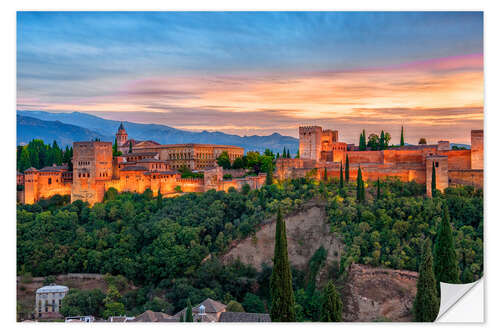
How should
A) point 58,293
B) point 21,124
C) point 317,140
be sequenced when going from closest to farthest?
point 21,124 → point 58,293 → point 317,140

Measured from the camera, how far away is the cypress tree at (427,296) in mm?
10297

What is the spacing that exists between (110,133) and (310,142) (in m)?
8.63

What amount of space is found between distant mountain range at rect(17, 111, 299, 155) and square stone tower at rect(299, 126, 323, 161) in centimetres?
65

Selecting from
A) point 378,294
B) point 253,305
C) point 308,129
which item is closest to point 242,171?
point 308,129

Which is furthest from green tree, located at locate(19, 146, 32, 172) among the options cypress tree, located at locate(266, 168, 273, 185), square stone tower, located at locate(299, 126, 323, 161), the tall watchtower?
square stone tower, located at locate(299, 126, 323, 161)

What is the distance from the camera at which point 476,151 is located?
1620 centimetres

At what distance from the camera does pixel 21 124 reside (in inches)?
493

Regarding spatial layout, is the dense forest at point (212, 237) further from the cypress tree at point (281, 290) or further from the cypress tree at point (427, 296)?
the cypress tree at point (281, 290)

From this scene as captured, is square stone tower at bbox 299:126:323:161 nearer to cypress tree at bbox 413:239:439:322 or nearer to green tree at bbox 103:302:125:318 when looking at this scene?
cypress tree at bbox 413:239:439:322

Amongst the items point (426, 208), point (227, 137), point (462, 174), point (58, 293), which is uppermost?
point (227, 137)

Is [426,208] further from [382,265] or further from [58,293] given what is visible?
[58,293]

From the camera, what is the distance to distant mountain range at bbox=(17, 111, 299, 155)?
49.1 ft
